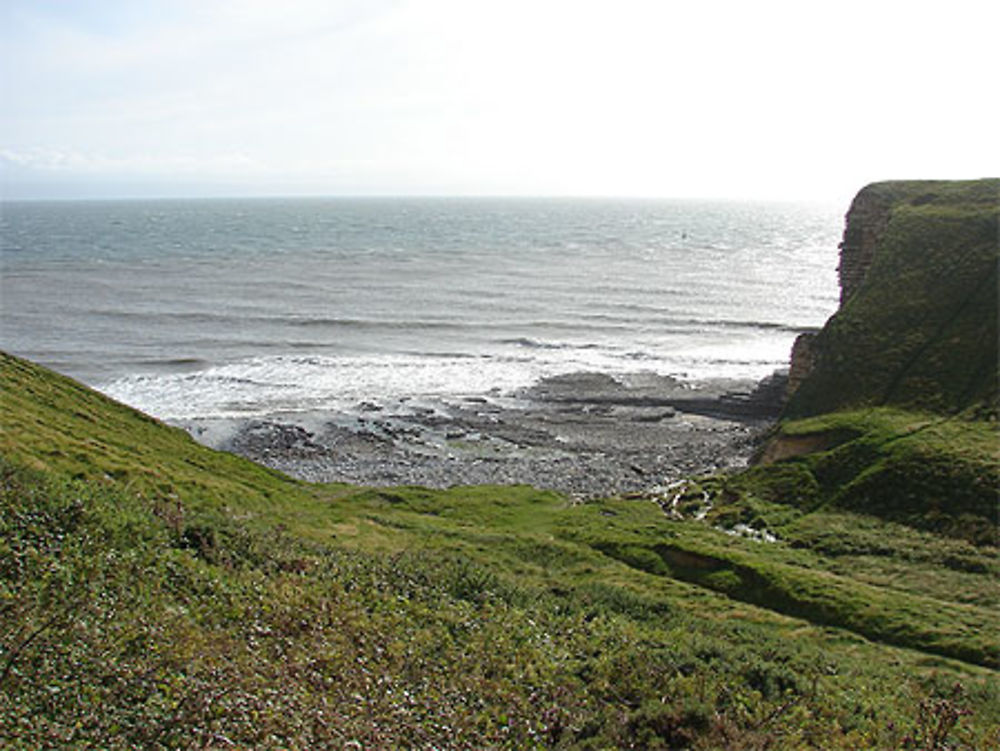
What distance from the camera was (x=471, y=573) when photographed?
19203 mm

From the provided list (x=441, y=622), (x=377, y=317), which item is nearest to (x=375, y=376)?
(x=377, y=317)

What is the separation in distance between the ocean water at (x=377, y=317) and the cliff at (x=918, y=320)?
17806mm

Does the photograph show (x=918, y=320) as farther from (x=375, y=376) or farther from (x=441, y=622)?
(x=375, y=376)

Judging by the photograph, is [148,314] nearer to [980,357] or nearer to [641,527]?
Answer: [641,527]

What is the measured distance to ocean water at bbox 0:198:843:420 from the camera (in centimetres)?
6005

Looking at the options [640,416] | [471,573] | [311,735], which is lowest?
[640,416]

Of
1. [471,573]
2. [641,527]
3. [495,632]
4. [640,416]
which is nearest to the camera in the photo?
[495,632]

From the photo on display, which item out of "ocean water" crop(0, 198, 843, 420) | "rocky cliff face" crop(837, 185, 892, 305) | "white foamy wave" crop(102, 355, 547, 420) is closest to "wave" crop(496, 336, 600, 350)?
"ocean water" crop(0, 198, 843, 420)

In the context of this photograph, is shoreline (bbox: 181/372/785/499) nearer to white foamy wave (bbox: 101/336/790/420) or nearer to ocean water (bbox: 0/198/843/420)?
white foamy wave (bbox: 101/336/790/420)

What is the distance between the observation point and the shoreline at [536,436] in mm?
42062

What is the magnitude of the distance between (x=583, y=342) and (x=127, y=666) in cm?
6501

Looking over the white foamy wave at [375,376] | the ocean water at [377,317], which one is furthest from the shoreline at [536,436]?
the ocean water at [377,317]

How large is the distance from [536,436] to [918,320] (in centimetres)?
2145

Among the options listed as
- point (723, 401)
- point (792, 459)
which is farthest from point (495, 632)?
point (723, 401)
